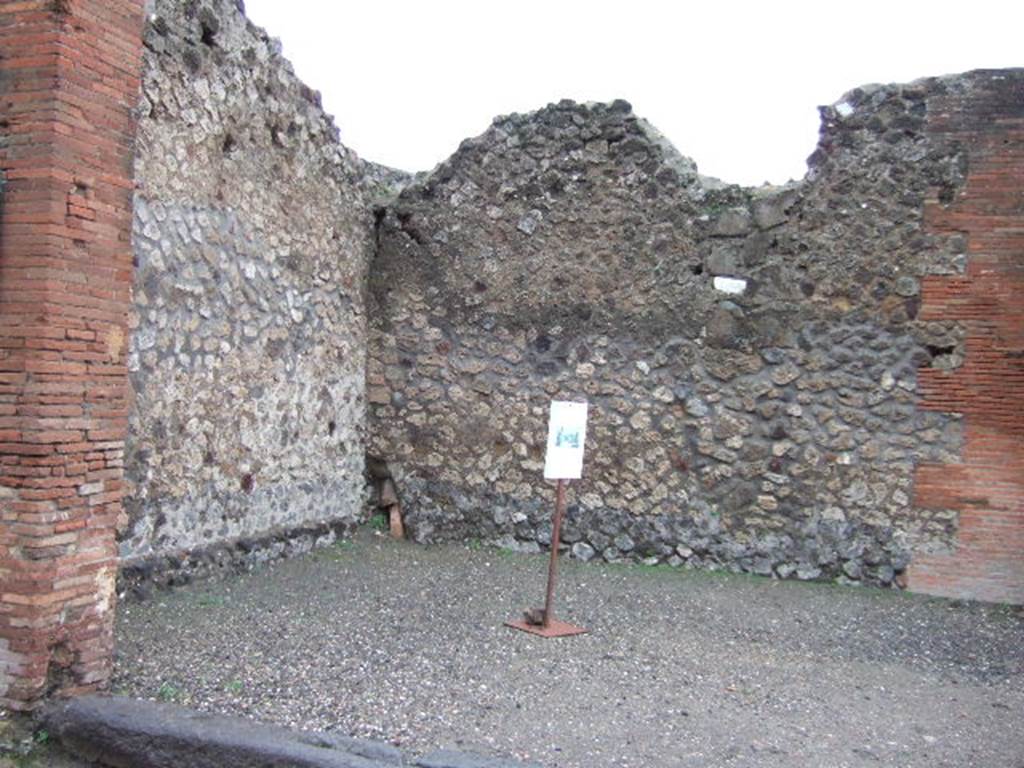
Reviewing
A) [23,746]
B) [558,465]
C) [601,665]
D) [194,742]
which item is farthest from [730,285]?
[23,746]

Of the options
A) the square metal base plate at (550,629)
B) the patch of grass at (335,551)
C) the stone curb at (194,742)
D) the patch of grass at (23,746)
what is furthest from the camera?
the patch of grass at (335,551)

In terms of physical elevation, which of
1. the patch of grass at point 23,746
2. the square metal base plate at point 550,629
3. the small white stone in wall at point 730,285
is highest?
the small white stone in wall at point 730,285

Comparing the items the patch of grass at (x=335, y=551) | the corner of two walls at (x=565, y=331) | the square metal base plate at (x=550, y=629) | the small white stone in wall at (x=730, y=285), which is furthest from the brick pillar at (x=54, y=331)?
the small white stone in wall at (x=730, y=285)

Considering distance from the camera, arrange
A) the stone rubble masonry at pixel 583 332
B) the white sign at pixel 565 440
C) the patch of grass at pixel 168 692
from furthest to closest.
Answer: the stone rubble masonry at pixel 583 332 < the white sign at pixel 565 440 < the patch of grass at pixel 168 692

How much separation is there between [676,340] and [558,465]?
99.9 inches

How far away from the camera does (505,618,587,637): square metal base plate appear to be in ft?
19.1

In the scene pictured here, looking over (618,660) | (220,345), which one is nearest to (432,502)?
(220,345)

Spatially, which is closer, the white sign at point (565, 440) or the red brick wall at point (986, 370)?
the white sign at point (565, 440)

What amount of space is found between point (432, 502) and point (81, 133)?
501 centimetres

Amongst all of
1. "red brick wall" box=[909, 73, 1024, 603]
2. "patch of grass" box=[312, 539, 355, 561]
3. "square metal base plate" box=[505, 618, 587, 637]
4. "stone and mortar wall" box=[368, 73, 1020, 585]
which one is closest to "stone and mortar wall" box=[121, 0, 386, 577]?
"patch of grass" box=[312, 539, 355, 561]

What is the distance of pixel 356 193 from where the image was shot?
8.63 metres

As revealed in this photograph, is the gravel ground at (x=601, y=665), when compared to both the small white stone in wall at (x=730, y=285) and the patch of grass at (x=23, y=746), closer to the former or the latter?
the patch of grass at (x=23, y=746)

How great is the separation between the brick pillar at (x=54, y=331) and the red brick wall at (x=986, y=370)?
5856mm

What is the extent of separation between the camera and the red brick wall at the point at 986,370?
722 cm
